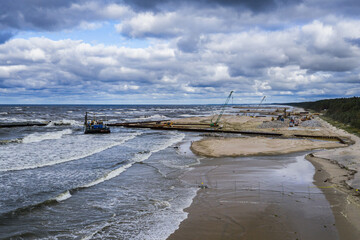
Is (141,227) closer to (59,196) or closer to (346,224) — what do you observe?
(59,196)

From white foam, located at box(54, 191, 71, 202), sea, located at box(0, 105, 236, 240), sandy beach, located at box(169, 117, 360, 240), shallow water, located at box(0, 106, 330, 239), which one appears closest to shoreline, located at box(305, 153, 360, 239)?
sandy beach, located at box(169, 117, 360, 240)

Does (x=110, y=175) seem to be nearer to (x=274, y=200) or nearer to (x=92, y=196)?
(x=92, y=196)

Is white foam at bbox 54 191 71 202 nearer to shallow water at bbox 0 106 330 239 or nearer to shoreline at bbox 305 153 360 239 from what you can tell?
shallow water at bbox 0 106 330 239

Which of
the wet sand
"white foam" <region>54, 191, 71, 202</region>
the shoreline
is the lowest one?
"white foam" <region>54, 191, 71, 202</region>

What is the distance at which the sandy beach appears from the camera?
10.3 m

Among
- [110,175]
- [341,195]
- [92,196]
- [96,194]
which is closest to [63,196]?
[92,196]

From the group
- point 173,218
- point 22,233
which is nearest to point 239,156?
point 173,218

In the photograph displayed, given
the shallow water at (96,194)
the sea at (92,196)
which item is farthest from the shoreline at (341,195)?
the sea at (92,196)

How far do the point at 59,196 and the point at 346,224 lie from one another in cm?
1403

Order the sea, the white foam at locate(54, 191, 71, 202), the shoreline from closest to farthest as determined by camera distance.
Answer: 1. the shoreline
2. the sea
3. the white foam at locate(54, 191, 71, 202)

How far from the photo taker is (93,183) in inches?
707

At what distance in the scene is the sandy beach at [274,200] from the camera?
33.9ft

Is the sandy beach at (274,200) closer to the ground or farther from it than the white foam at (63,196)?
farther from it

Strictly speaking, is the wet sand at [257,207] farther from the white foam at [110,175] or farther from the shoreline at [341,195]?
the white foam at [110,175]
